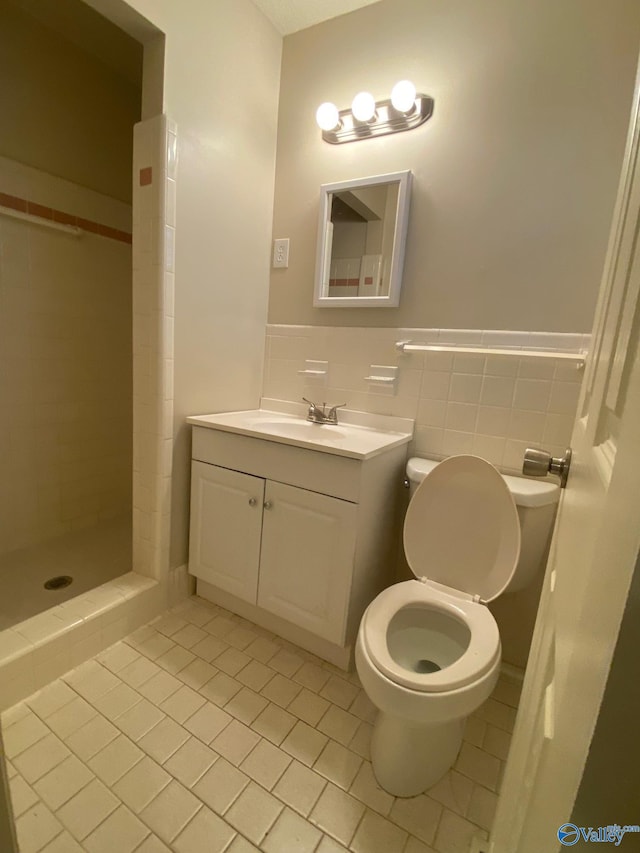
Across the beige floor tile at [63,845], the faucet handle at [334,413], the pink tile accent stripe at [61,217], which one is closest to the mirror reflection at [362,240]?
the faucet handle at [334,413]

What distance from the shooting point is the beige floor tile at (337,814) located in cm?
91

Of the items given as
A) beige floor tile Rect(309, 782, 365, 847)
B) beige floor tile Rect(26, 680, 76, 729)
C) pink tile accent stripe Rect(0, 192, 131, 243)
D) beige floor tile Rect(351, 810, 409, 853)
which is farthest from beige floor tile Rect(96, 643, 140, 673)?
pink tile accent stripe Rect(0, 192, 131, 243)

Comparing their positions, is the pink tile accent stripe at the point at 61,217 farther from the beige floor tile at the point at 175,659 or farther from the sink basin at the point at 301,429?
the beige floor tile at the point at 175,659

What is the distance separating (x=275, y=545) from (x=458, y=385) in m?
0.92

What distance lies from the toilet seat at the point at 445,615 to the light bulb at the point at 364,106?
173cm

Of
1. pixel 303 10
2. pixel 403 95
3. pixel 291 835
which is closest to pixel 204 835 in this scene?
pixel 291 835

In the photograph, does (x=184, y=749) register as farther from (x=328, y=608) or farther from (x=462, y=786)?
(x=462, y=786)

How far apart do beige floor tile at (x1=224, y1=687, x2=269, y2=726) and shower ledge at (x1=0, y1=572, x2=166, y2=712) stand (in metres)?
0.53

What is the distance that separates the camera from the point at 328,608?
1.32m

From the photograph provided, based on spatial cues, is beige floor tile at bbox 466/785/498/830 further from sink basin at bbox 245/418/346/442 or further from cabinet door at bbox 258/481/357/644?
sink basin at bbox 245/418/346/442

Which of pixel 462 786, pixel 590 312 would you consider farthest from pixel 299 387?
pixel 462 786

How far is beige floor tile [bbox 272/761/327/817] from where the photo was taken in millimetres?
966

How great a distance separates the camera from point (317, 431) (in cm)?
163

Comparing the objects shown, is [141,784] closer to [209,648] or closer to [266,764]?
[266,764]
